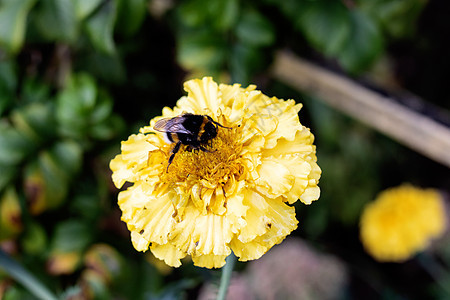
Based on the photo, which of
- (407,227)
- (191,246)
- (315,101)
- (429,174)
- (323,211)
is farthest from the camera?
(429,174)

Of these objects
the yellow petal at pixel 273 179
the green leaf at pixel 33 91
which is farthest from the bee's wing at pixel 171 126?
the green leaf at pixel 33 91

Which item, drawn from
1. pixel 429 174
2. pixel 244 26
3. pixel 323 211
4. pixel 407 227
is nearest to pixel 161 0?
pixel 244 26

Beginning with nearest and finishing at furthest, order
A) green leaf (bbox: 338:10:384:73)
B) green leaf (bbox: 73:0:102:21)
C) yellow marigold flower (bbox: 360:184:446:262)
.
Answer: green leaf (bbox: 73:0:102:21) → green leaf (bbox: 338:10:384:73) → yellow marigold flower (bbox: 360:184:446:262)

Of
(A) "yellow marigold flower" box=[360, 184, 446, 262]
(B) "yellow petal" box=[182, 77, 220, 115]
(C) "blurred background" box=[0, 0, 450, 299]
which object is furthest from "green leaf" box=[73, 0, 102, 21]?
(A) "yellow marigold flower" box=[360, 184, 446, 262]

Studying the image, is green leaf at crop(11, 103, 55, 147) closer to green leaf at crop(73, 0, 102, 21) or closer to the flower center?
green leaf at crop(73, 0, 102, 21)

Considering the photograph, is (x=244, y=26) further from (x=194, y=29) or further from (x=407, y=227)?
(x=407, y=227)

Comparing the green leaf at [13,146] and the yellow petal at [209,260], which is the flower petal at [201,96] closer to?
the yellow petal at [209,260]

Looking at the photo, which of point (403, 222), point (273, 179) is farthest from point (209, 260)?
point (403, 222)
